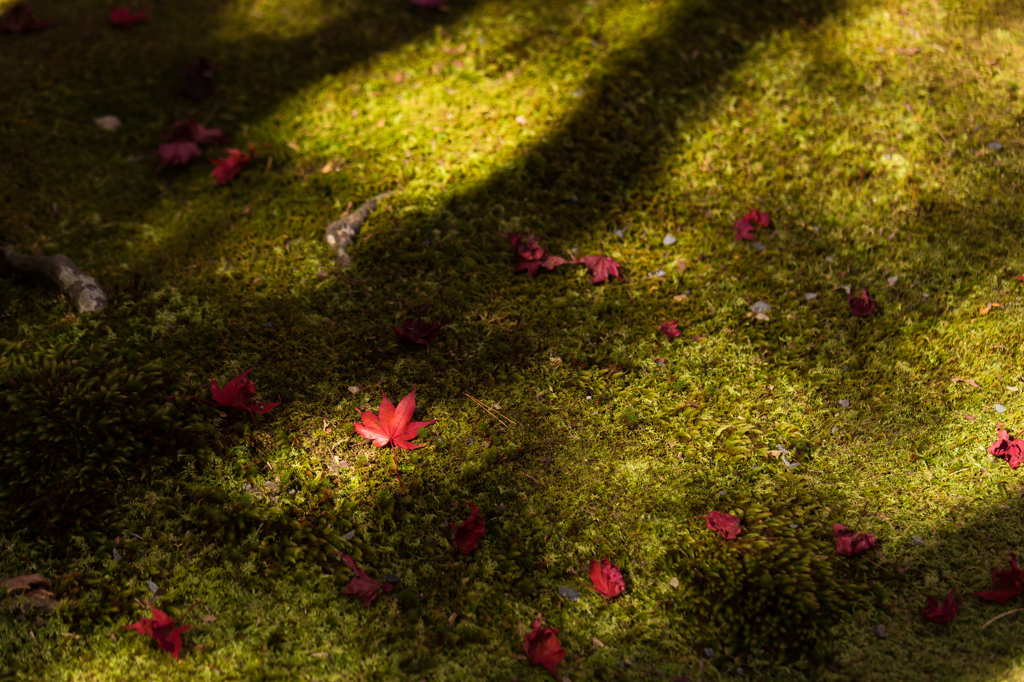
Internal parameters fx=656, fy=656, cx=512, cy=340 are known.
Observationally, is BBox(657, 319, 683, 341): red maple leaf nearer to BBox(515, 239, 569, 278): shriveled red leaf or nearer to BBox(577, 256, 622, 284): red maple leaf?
BBox(577, 256, 622, 284): red maple leaf

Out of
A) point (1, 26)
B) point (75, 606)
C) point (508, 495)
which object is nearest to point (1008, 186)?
point (508, 495)

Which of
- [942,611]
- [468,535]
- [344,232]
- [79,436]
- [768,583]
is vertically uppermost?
[344,232]

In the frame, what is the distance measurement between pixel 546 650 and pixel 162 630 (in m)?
1.49

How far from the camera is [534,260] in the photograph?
401cm

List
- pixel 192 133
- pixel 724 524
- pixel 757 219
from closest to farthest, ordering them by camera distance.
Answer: pixel 724 524
pixel 757 219
pixel 192 133

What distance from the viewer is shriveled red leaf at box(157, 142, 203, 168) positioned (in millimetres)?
4512

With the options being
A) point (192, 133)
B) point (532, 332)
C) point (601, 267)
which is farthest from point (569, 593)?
point (192, 133)

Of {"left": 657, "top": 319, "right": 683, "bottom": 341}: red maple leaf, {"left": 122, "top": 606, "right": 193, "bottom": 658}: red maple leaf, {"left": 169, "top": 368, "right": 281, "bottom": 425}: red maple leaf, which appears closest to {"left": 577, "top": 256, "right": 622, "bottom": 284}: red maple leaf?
{"left": 657, "top": 319, "right": 683, "bottom": 341}: red maple leaf

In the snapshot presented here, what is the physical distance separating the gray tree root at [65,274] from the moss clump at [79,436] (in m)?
0.41

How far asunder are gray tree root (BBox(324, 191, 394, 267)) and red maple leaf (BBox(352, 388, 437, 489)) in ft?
4.40

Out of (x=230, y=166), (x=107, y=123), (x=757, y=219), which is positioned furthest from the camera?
(x=107, y=123)

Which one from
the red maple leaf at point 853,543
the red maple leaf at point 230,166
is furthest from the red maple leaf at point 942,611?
the red maple leaf at point 230,166

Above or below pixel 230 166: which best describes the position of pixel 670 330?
below

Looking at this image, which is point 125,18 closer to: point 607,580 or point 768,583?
point 607,580
